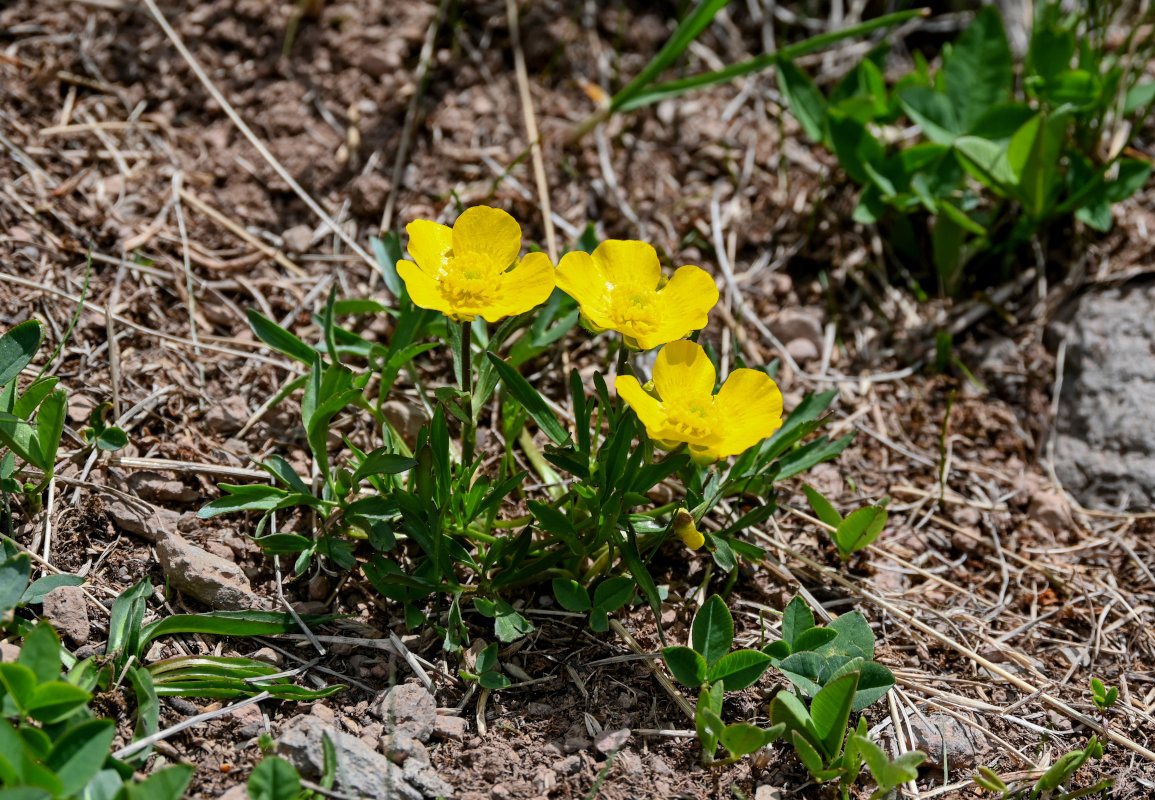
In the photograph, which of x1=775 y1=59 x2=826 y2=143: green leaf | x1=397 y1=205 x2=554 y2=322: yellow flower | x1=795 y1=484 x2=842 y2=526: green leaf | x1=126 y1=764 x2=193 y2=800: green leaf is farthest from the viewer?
→ x1=775 y1=59 x2=826 y2=143: green leaf

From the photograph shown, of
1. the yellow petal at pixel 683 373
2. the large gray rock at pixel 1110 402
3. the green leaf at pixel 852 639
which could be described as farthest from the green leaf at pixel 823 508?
the large gray rock at pixel 1110 402

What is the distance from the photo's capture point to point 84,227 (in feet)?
9.52

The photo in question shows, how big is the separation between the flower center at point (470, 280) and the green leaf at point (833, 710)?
3.59ft

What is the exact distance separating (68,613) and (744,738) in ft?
4.83

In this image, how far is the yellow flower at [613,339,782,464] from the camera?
6.51ft

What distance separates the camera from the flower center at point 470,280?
6.75 ft

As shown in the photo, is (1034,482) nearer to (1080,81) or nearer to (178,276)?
(1080,81)

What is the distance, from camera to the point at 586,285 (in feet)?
7.05

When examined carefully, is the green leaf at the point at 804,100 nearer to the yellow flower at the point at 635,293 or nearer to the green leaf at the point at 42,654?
the yellow flower at the point at 635,293

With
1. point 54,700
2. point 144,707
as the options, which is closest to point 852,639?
point 144,707

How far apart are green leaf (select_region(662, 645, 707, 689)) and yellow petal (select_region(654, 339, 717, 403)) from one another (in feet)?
1.85

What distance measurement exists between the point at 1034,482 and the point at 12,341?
9.30ft

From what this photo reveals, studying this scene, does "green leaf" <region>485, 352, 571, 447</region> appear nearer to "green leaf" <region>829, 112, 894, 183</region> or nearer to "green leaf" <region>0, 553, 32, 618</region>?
"green leaf" <region>0, 553, 32, 618</region>

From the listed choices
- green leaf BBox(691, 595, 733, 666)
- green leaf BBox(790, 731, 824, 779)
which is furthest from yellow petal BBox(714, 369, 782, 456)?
green leaf BBox(790, 731, 824, 779)
